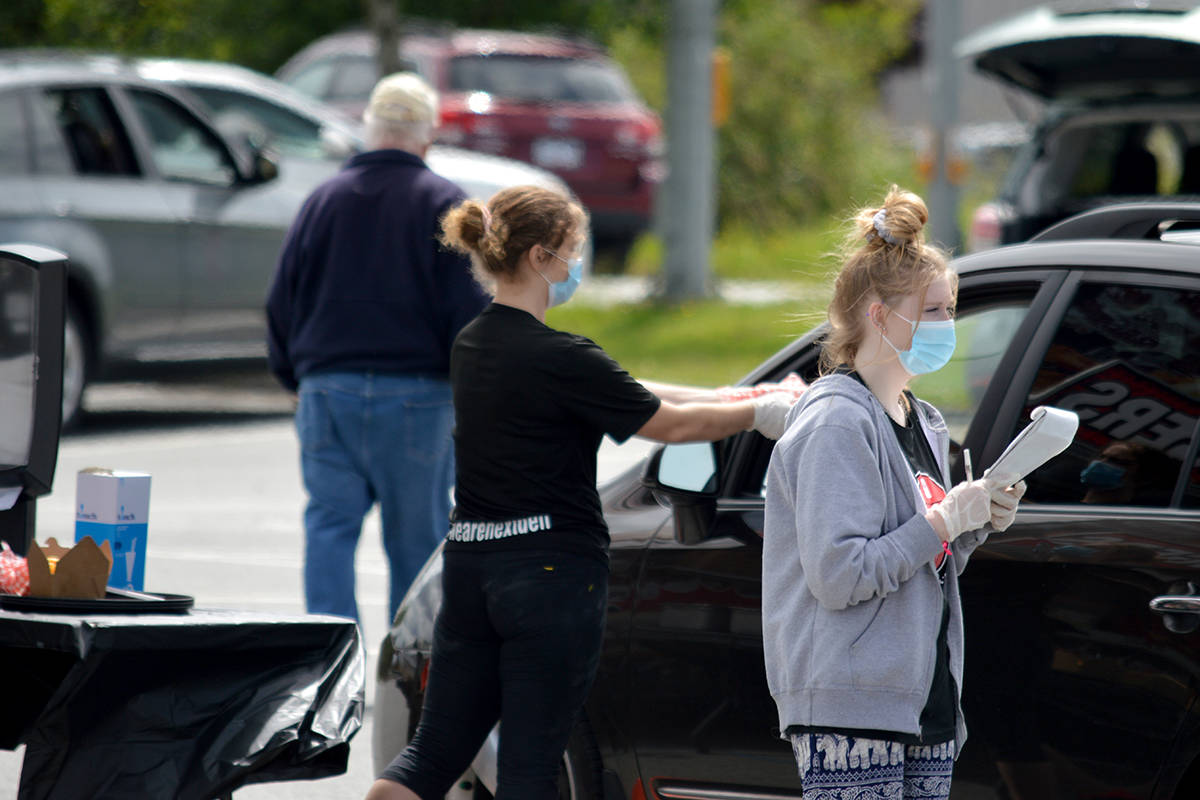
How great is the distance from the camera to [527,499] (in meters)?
3.35

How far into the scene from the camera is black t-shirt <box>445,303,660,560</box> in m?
3.33

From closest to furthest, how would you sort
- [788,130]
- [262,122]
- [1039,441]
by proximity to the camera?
[1039,441], [262,122], [788,130]

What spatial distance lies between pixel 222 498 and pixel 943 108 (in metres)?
7.16

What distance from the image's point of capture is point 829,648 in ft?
9.41

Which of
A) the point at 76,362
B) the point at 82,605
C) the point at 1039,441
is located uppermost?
the point at 1039,441

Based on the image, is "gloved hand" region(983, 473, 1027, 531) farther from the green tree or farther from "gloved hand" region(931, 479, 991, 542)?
the green tree

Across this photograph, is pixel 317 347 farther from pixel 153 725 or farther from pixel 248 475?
pixel 248 475

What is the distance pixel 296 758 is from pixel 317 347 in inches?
84.3

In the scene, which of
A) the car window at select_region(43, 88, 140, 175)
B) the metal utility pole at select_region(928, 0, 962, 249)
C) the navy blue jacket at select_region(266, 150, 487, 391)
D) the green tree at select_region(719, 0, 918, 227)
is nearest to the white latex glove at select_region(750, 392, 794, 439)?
the navy blue jacket at select_region(266, 150, 487, 391)

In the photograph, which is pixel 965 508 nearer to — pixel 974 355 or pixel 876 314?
pixel 876 314

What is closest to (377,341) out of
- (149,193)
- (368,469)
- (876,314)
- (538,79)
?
(368,469)

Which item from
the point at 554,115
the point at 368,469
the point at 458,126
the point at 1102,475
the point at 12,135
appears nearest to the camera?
the point at 1102,475

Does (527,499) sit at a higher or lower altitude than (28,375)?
lower

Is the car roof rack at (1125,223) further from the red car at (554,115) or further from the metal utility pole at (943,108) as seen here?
the red car at (554,115)
